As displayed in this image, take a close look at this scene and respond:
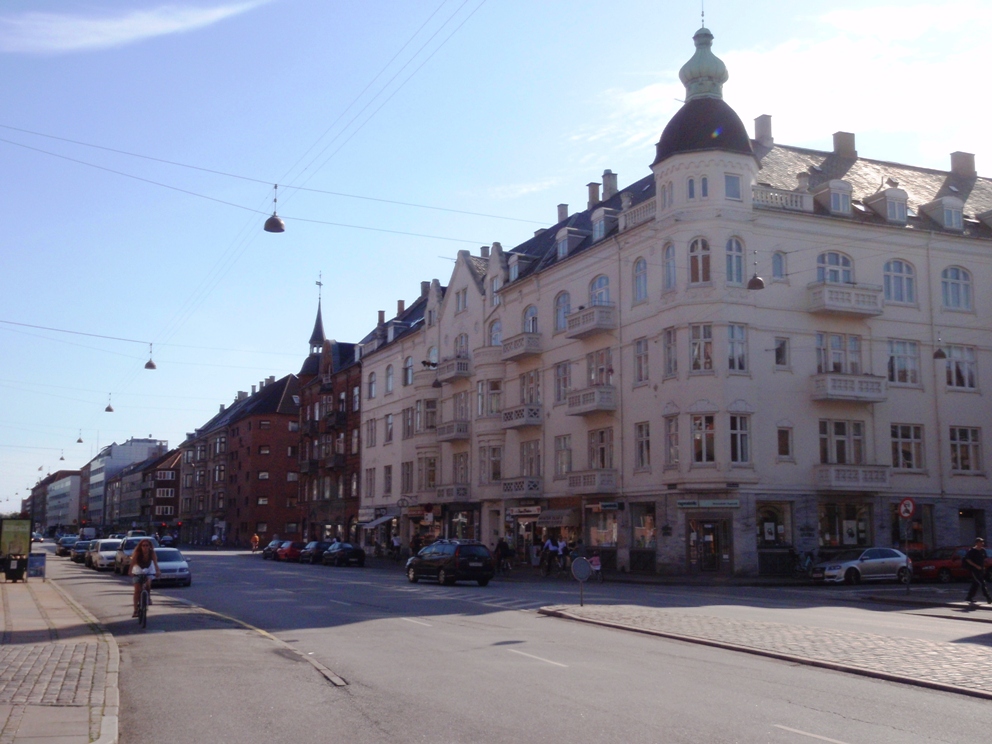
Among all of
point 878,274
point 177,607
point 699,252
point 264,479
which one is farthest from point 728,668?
point 264,479

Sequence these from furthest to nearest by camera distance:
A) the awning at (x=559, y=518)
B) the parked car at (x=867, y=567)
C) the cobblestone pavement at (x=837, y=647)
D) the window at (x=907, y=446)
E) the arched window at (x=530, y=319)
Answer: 1. the arched window at (x=530, y=319)
2. the awning at (x=559, y=518)
3. the window at (x=907, y=446)
4. the parked car at (x=867, y=567)
5. the cobblestone pavement at (x=837, y=647)

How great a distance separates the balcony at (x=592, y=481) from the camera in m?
42.7

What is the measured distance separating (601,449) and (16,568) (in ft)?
75.3

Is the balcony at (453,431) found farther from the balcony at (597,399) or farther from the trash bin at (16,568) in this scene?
the trash bin at (16,568)

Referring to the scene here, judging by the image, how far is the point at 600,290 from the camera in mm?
45094

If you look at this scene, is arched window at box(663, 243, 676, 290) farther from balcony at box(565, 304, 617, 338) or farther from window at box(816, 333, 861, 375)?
window at box(816, 333, 861, 375)

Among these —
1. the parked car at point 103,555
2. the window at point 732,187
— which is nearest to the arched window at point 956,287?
the window at point 732,187

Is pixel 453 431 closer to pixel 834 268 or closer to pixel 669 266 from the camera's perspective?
pixel 669 266

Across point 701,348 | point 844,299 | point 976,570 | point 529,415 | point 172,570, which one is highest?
point 844,299

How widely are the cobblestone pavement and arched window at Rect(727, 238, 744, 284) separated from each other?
2136cm

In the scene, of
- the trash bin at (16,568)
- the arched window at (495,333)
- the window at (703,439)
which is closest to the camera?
the trash bin at (16,568)

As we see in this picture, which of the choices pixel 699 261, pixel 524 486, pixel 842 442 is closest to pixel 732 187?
pixel 699 261

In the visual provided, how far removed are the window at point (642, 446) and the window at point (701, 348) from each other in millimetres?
3509

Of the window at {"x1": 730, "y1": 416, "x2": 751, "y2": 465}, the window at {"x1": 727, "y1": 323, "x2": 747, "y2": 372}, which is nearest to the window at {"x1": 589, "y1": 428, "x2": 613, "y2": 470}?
the window at {"x1": 730, "y1": 416, "x2": 751, "y2": 465}
